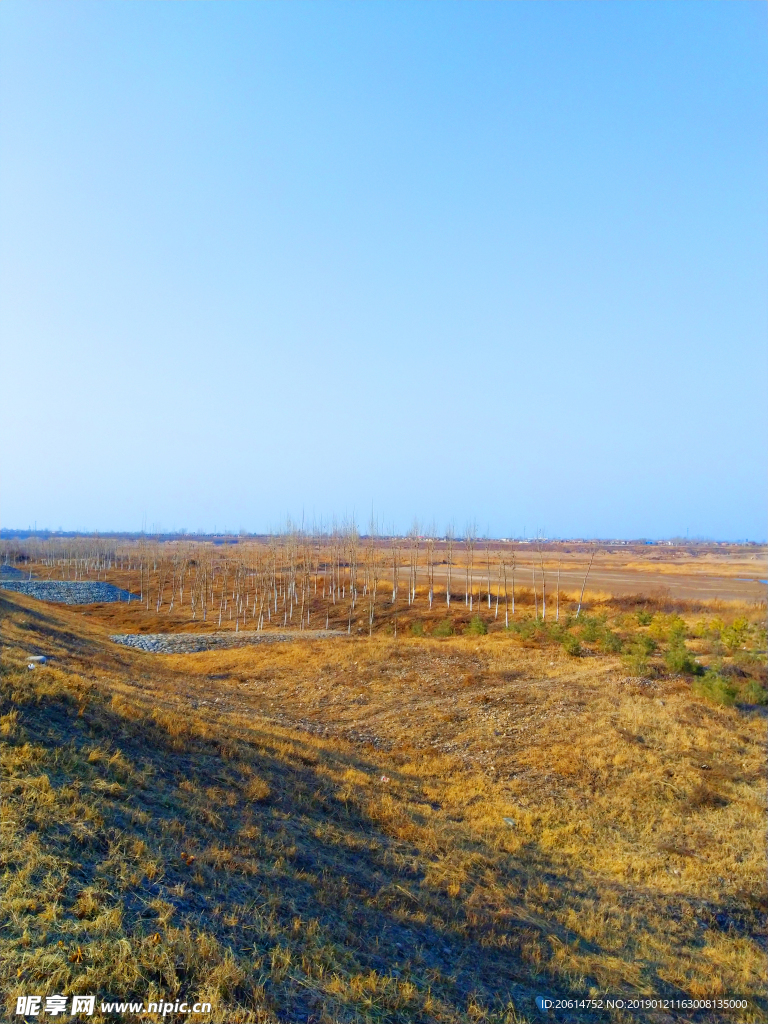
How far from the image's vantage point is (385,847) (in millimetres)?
7750

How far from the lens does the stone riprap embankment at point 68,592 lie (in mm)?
54188

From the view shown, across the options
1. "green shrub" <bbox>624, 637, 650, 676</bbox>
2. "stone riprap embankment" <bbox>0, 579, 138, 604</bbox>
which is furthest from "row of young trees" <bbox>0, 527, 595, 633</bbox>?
"green shrub" <bbox>624, 637, 650, 676</bbox>

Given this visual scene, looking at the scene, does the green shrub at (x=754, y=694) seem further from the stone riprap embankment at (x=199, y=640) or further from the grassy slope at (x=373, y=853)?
the stone riprap embankment at (x=199, y=640)

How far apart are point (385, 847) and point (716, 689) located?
1264 centimetres

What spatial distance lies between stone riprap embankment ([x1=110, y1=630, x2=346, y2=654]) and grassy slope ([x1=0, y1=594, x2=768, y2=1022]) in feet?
52.2

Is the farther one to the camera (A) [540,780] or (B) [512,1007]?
(A) [540,780]

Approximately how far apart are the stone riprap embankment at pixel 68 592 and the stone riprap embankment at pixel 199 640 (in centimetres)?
2488

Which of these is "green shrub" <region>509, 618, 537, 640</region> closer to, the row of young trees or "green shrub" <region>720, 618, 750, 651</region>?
the row of young trees

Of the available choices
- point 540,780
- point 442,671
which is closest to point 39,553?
point 442,671

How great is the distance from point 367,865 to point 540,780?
6.65m

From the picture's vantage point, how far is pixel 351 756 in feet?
40.9

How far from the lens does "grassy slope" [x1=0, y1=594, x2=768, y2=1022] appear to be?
4281 millimetres

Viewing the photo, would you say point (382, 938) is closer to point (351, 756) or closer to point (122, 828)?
point (122, 828)

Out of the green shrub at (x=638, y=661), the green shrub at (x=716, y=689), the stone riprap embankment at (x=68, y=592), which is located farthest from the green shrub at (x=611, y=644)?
the stone riprap embankment at (x=68, y=592)
